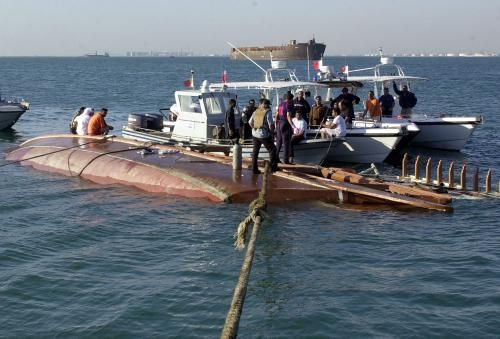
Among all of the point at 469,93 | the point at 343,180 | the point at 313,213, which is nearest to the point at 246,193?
the point at 313,213

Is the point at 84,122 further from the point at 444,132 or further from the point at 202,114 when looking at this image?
the point at 444,132

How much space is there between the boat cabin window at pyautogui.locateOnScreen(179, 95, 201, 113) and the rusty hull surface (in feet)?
7.79

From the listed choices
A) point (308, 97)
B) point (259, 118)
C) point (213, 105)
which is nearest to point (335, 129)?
point (308, 97)

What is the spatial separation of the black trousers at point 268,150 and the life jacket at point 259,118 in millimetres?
347

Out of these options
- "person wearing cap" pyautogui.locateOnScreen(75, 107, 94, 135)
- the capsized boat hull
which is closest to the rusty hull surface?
the capsized boat hull

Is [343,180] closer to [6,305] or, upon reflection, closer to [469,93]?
[6,305]

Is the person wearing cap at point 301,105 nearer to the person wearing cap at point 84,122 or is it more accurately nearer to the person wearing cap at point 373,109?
the person wearing cap at point 373,109

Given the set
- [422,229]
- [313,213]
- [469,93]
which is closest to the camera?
[422,229]

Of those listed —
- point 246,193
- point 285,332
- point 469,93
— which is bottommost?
point 285,332

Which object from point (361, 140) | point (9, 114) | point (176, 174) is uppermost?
point (9, 114)

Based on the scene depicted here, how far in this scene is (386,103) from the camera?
88.7 ft

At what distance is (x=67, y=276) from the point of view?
11.7 metres

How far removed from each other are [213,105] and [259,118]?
5817 millimetres

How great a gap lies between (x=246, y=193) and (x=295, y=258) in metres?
3.92
